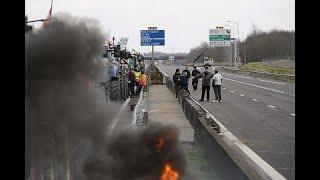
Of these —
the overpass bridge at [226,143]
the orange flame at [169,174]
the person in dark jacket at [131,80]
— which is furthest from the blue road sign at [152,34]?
the orange flame at [169,174]

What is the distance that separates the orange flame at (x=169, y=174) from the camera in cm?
630

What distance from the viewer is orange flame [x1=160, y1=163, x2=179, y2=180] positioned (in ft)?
20.7

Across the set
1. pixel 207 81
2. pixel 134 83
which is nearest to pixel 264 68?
pixel 207 81

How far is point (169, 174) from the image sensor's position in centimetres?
634

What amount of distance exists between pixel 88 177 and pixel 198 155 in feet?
12.3

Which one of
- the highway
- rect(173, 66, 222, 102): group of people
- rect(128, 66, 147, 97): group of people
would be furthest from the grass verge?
the highway

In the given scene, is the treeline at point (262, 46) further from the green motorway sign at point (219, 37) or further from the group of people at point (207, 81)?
the group of people at point (207, 81)

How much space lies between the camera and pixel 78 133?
6527mm

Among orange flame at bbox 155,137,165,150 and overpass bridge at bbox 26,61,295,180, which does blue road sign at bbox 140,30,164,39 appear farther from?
orange flame at bbox 155,137,165,150

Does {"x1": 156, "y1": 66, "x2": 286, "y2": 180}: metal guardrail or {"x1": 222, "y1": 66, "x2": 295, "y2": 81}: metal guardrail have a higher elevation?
{"x1": 222, "y1": 66, "x2": 295, "y2": 81}: metal guardrail
